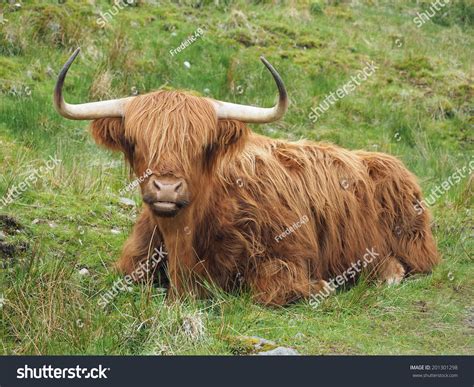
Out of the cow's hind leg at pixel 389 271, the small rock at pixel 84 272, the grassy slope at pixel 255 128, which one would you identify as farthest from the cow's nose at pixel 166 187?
the cow's hind leg at pixel 389 271

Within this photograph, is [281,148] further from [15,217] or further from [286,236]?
[15,217]

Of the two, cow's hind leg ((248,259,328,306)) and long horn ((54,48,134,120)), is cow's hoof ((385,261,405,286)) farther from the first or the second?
long horn ((54,48,134,120))

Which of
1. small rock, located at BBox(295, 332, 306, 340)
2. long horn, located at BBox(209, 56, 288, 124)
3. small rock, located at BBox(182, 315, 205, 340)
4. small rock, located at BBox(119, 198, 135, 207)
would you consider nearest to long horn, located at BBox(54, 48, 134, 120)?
long horn, located at BBox(209, 56, 288, 124)

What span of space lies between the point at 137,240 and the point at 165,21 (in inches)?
214

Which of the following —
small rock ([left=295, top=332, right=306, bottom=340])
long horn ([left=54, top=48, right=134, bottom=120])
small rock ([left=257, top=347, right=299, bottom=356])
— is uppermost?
long horn ([left=54, top=48, right=134, bottom=120])

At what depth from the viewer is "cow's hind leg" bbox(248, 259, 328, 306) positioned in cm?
552

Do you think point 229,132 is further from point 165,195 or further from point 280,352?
point 280,352

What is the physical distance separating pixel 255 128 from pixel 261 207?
3.23m

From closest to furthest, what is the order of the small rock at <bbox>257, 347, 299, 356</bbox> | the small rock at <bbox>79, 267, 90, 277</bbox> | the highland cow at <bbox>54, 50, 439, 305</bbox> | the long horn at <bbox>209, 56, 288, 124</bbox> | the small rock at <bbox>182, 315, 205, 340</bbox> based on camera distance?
the small rock at <bbox>257, 347, 299, 356</bbox>
the small rock at <bbox>182, 315, 205, 340</bbox>
the highland cow at <bbox>54, 50, 439, 305</bbox>
the long horn at <bbox>209, 56, 288, 124</bbox>
the small rock at <bbox>79, 267, 90, 277</bbox>

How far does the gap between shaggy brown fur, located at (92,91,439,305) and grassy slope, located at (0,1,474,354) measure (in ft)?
0.81

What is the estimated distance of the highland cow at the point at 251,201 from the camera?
5039 mm

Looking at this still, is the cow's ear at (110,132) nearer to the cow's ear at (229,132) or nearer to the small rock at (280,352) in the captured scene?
the cow's ear at (229,132)

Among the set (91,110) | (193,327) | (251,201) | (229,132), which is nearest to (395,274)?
(251,201)
